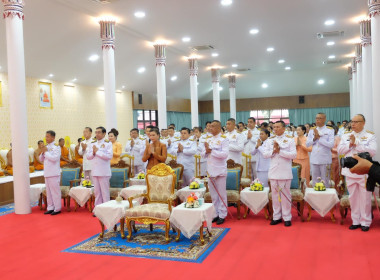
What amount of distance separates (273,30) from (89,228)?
9.10 m

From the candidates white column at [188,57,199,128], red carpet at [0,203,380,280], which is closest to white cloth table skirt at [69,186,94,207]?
red carpet at [0,203,380,280]

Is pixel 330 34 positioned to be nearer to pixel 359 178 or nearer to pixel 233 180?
pixel 233 180

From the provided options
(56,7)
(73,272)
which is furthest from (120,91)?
(73,272)

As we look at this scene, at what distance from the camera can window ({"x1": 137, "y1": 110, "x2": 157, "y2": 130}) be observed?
71.7 ft

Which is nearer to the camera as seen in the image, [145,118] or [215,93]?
[215,93]

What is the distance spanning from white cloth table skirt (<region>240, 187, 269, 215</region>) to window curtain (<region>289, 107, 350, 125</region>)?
67.4 feet

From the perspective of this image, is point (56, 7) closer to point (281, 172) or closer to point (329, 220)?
point (281, 172)

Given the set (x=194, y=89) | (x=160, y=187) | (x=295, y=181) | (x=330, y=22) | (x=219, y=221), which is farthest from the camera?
(x=194, y=89)

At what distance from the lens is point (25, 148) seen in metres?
7.96

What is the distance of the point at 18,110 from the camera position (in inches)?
311

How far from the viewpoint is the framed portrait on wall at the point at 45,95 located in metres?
15.0

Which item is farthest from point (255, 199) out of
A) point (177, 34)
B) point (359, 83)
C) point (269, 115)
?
point (269, 115)

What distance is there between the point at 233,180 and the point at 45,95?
1055cm

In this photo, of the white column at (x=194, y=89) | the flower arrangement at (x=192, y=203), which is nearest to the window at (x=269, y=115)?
the white column at (x=194, y=89)
